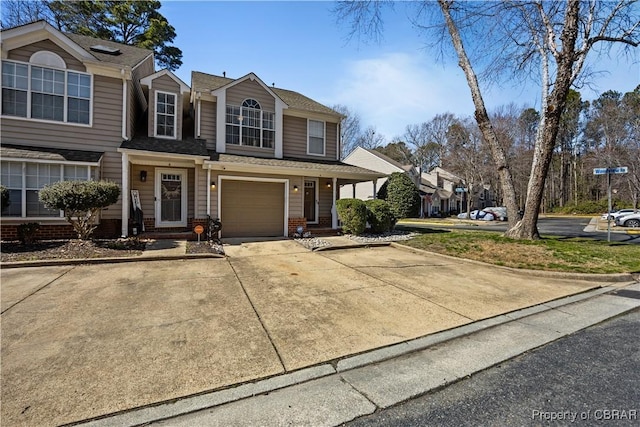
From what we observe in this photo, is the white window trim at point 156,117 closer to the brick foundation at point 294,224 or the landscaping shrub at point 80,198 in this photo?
the landscaping shrub at point 80,198

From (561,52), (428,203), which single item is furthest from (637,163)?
A: (561,52)

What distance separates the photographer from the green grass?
6.98 meters

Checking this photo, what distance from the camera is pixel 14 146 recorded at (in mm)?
8641

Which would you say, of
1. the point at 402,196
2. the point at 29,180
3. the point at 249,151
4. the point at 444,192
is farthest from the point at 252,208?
the point at 444,192

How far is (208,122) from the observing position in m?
11.6

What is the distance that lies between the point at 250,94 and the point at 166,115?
3.26 metres

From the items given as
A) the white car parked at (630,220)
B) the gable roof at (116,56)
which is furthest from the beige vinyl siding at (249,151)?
the white car parked at (630,220)

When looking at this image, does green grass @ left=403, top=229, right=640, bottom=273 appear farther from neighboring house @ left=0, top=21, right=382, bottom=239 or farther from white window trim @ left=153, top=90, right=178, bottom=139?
white window trim @ left=153, top=90, right=178, bottom=139

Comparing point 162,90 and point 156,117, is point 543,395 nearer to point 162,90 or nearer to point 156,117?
point 156,117

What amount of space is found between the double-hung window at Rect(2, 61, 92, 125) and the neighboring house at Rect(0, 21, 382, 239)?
0.09 feet

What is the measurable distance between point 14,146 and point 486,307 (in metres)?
12.6

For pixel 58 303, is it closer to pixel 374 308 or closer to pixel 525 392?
pixel 374 308

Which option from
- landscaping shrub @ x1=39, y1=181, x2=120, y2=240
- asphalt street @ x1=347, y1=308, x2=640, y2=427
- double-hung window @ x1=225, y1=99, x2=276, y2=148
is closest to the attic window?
double-hung window @ x1=225, y1=99, x2=276, y2=148

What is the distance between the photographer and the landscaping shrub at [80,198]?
282 inches
